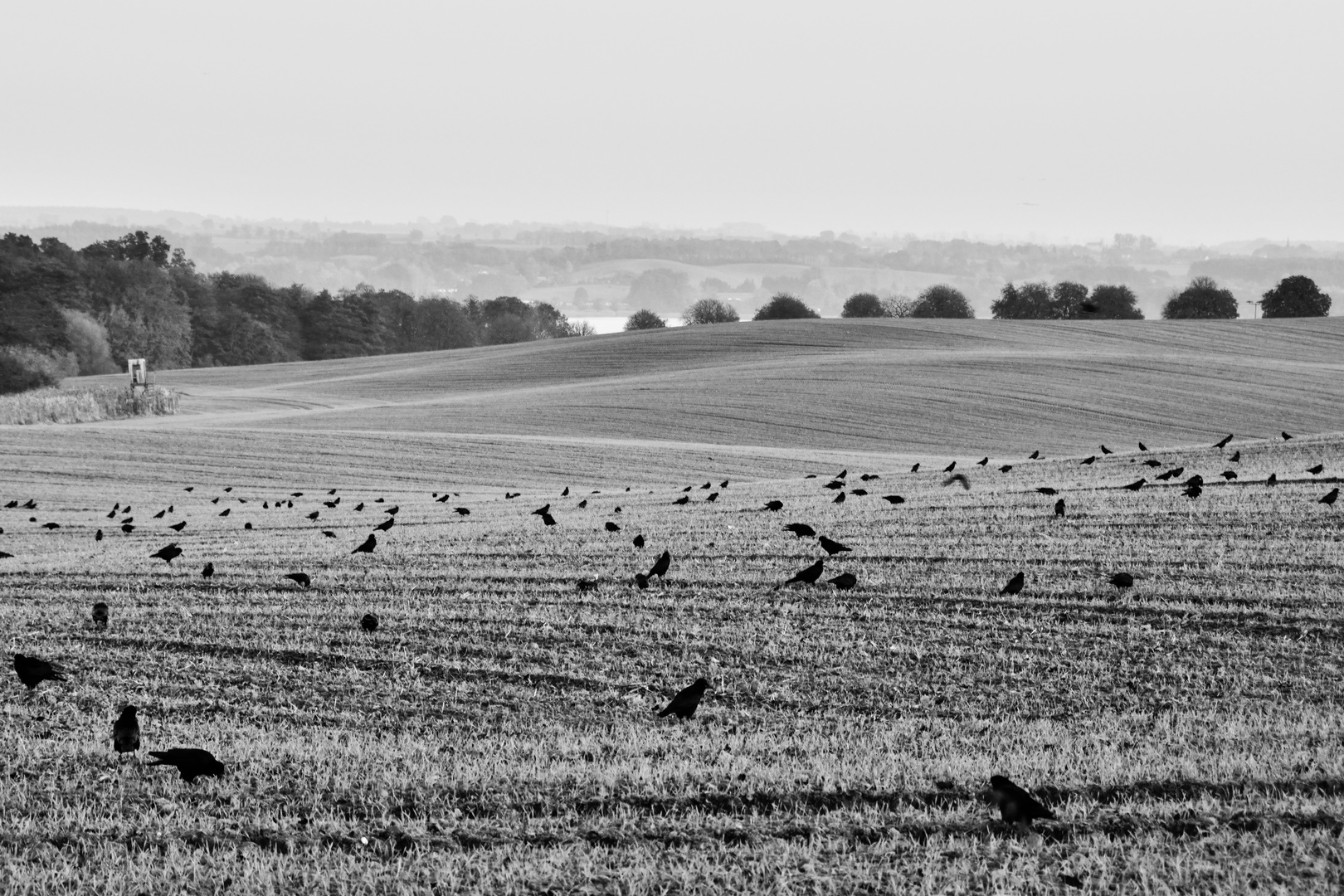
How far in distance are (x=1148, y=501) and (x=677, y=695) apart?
12897 mm

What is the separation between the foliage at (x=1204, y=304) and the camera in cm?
12475

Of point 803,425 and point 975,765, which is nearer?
point 975,765

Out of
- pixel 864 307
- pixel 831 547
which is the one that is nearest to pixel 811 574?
pixel 831 547

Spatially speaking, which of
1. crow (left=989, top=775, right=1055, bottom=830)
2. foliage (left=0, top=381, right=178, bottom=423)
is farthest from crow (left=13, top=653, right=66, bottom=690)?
foliage (left=0, top=381, right=178, bottom=423)

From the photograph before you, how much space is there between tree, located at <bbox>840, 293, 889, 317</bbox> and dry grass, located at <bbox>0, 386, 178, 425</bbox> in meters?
91.0

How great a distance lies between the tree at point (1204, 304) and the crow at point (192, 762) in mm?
127980

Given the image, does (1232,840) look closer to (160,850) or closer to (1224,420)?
(160,850)

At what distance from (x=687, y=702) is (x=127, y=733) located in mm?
3986

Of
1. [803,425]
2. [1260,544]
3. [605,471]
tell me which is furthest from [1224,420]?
[1260,544]

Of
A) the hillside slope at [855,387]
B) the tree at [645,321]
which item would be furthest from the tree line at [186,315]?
the hillside slope at [855,387]

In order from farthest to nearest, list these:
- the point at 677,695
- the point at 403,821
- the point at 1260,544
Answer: the point at 1260,544
the point at 677,695
the point at 403,821

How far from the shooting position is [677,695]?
32.3ft

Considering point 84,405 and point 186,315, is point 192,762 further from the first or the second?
point 186,315

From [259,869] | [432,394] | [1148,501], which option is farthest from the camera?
[432,394]
